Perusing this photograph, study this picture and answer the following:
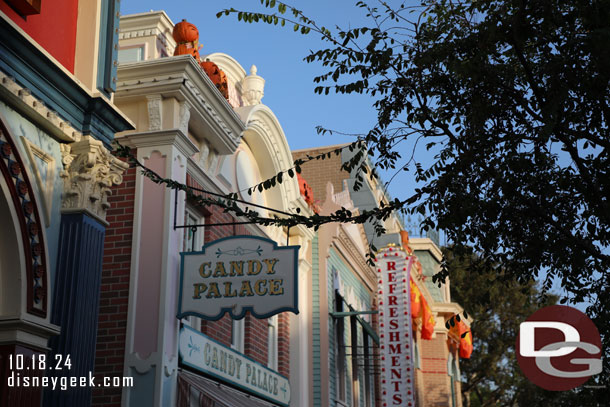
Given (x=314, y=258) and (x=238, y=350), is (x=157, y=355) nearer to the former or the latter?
(x=238, y=350)

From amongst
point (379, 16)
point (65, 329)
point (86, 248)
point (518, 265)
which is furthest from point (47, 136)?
point (518, 265)

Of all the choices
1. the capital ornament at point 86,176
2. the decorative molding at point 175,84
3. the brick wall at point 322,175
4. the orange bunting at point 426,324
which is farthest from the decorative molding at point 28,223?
the brick wall at point 322,175

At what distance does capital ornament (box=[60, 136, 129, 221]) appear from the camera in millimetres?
9422

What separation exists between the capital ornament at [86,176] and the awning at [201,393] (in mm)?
3262

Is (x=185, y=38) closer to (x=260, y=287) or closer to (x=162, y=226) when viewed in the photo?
(x=162, y=226)

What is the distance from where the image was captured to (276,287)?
11469mm

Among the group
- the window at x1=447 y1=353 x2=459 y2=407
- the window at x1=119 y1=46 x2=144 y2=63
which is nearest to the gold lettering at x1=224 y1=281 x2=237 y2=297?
the window at x1=119 y1=46 x2=144 y2=63

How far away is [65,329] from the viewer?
8891 millimetres

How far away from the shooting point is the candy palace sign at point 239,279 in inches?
449

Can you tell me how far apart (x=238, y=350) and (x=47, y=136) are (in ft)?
22.7

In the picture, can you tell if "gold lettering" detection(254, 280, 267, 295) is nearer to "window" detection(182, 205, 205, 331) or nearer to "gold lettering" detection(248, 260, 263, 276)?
"gold lettering" detection(248, 260, 263, 276)

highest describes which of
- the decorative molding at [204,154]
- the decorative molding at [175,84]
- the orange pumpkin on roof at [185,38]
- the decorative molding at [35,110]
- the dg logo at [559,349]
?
the orange pumpkin on roof at [185,38]

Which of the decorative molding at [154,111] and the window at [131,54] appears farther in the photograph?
the window at [131,54]

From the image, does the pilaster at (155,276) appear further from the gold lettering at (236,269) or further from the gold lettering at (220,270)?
the gold lettering at (236,269)
